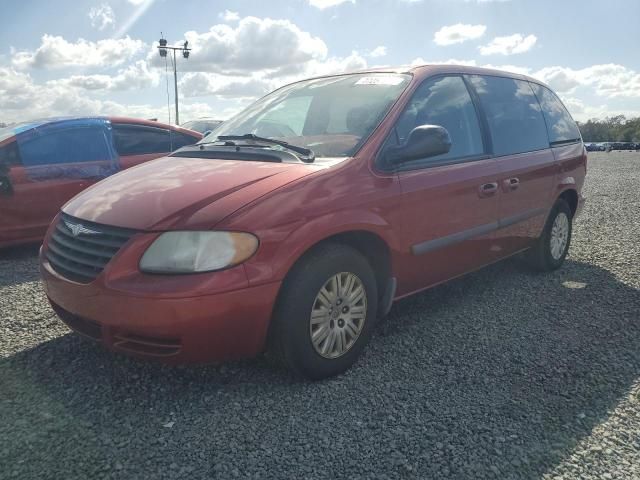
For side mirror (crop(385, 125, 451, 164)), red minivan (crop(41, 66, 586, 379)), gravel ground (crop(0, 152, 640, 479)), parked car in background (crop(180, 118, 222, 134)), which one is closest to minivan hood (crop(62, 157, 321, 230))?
red minivan (crop(41, 66, 586, 379))

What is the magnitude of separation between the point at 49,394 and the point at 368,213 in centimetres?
191

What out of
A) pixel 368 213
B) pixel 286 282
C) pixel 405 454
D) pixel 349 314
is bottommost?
pixel 405 454

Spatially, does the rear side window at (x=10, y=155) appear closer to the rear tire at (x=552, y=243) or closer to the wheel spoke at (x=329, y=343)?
the wheel spoke at (x=329, y=343)

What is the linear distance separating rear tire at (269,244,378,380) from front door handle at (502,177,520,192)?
158 cm

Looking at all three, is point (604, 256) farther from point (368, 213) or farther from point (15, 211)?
point (15, 211)

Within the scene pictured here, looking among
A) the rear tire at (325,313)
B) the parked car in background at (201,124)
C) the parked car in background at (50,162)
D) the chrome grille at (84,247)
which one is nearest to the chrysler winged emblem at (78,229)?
the chrome grille at (84,247)

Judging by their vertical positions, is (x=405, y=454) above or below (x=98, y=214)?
below

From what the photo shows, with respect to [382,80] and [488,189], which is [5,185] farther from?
[488,189]

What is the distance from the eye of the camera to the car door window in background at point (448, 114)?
3348 millimetres

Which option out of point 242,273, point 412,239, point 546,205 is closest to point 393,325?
point 412,239

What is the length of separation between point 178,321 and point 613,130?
12135 cm

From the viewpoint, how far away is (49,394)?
272cm

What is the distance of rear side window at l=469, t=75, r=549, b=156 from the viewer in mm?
4078

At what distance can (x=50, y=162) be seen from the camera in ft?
18.3
